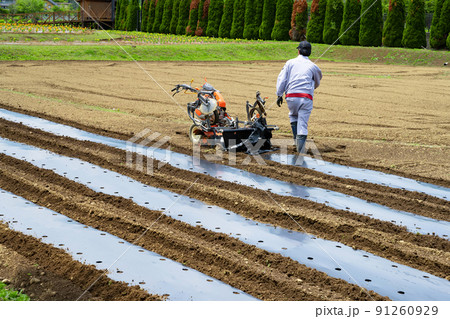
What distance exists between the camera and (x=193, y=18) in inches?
1649

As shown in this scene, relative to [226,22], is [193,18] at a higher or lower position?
higher

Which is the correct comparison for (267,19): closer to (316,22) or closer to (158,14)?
(316,22)

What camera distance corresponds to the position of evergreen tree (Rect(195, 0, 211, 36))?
1607 inches

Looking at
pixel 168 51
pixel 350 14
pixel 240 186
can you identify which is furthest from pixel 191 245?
pixel 350 14

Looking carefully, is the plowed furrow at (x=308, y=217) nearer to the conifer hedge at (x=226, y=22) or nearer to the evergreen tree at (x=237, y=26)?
the evergreen tree at (x=237, y=26)

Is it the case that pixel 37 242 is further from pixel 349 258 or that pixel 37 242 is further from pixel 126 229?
pixel 349 258

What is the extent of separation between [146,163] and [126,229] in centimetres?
286

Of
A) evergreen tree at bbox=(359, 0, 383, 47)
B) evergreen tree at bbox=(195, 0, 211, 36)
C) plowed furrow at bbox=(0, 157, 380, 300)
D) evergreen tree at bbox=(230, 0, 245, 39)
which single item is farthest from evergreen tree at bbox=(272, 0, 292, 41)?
plowed furrow at bbox=(0, 157, 380, 300)

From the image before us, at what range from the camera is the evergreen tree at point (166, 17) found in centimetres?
4350

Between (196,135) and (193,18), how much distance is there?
33.8m

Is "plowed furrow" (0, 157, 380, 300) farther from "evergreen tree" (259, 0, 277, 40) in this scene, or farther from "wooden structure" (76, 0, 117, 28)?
"wooden structure" (76, 0, 117, 28)

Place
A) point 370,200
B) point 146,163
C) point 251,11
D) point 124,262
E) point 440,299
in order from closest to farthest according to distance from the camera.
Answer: point 440,299 < point 124,262 < point 370,200 < point 146,163 < point 251,11

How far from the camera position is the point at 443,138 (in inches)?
424
